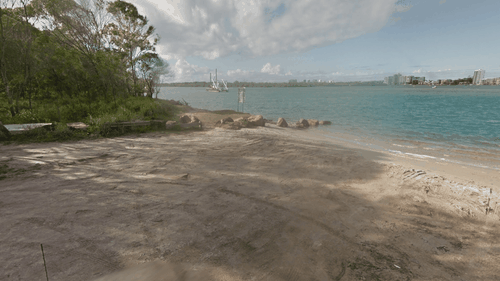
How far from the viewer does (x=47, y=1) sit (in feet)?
39.8

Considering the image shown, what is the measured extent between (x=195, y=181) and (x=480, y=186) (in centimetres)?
805

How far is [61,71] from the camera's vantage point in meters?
12.4

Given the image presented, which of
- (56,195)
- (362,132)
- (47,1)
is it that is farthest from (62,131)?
(362,132)

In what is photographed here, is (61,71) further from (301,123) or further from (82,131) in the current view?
(301,123)

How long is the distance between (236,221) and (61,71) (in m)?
15.7

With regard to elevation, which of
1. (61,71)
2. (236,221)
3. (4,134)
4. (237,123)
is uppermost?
(61,71)

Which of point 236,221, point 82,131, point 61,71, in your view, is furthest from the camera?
point 61,71

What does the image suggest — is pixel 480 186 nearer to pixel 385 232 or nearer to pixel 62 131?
pixel 385 232

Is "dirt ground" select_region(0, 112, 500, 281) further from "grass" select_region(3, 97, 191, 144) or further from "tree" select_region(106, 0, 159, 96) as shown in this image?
"tree" select_region(106, 0, 159, 96)

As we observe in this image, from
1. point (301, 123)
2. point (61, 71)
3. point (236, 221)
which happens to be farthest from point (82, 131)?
point (301, 123)

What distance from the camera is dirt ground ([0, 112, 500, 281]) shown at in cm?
273

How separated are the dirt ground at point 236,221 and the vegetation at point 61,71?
5.93m

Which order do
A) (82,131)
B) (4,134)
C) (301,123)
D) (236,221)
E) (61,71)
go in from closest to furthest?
(236,221) → (4,134) → (82,131) → (61,71) → (301,123)

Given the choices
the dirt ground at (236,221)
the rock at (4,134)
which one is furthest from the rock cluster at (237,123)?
the rock at (4,134)
